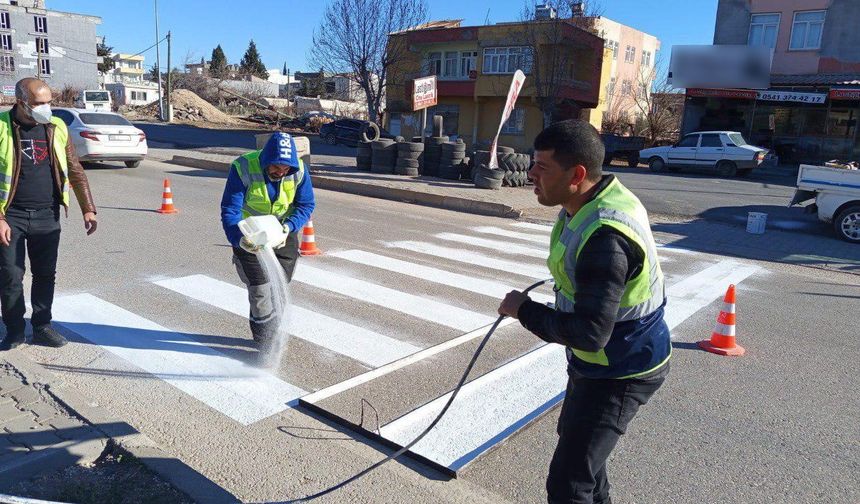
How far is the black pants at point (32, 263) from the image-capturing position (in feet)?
15.1

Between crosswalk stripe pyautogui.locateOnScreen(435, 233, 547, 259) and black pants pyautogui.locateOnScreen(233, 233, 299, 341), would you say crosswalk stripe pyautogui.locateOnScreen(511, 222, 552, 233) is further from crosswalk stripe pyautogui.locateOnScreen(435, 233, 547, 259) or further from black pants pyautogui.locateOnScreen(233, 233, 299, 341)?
black pants pyautogui.locateOnScreen(233, 233, 299, 341)

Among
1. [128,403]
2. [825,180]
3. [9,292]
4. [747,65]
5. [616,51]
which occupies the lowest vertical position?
[128,403]

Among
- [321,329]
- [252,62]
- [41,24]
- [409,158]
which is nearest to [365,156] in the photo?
[409,158]

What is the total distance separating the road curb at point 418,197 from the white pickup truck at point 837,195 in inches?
218

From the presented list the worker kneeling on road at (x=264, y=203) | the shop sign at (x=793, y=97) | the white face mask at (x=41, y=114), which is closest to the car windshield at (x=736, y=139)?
the shop sign at (x=793, y=97)

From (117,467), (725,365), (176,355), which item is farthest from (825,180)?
(117,467)

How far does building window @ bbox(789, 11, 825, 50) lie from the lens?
1185 inches

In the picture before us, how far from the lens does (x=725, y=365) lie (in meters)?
5.28

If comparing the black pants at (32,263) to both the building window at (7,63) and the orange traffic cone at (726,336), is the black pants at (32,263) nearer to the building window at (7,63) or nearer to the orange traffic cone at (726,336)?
the orange traffic cone at (726,336)

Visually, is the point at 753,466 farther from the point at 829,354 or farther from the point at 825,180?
the point at 825,180

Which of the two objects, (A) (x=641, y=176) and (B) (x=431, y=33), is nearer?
(A) (x=641, y=176)

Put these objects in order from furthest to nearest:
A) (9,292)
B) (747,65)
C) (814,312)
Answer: (747,65), (814,312), (9,292)

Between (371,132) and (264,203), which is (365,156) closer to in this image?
(371,132)

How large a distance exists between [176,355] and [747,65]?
32.5 metres
